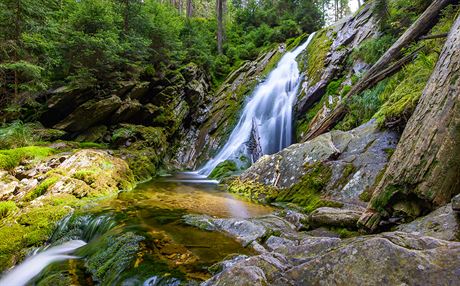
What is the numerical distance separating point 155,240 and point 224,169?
7.68m

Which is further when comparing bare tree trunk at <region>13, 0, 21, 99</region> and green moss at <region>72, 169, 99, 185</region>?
bare tree trunk at <region>13, 0, 21, 99</region>

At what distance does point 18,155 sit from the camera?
7.95 metres

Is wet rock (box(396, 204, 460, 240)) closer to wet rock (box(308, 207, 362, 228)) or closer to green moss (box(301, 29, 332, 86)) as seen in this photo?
wet rock (box(308, 207, 362, 228))

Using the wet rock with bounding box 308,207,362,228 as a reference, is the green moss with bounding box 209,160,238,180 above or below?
below

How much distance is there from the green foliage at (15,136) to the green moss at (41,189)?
114 inches

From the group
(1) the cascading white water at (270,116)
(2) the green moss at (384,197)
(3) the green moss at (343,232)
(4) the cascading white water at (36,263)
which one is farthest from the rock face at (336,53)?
(4) the cascading white water at (36,263)

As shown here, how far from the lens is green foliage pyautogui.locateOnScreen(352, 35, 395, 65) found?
1027 cm

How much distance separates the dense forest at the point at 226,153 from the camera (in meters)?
3.33

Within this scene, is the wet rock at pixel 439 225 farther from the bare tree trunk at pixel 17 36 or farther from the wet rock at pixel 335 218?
the bare tree trunk at pixel 17 36

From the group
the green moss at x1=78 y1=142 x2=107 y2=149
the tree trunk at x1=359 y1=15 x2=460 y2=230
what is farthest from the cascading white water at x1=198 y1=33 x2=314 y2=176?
the tree trunk at x1=359 y1=15 x2=460 y2=230

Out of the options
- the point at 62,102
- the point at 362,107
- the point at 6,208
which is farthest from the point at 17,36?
the point at 362,107

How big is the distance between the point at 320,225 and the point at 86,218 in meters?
4.62

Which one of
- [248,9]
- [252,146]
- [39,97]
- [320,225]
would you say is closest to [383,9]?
[252,146]

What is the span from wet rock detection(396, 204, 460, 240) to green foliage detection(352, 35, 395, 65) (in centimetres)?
879
